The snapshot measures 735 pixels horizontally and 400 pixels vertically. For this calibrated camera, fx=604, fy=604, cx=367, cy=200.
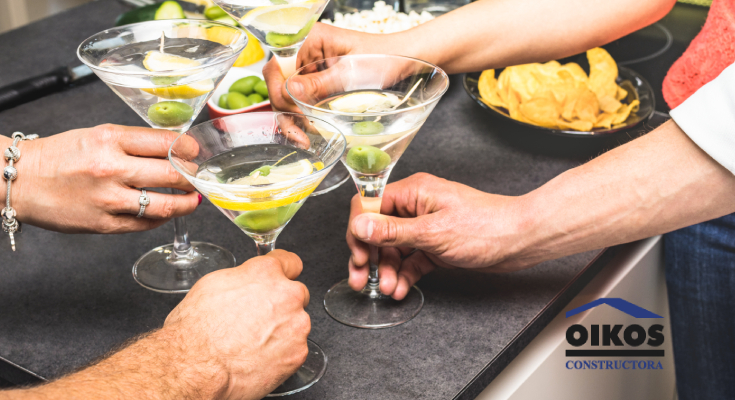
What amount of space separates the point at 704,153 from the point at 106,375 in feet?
2.84

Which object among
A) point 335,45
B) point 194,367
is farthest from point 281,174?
point 335,45

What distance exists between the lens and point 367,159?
904 millimetres

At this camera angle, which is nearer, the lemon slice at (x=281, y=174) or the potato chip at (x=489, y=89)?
the lemon slice at (x=281, y=174)

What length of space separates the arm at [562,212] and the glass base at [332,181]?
0.33 meters

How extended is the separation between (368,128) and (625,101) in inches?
37.4

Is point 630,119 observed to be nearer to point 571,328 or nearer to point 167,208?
point 571,328

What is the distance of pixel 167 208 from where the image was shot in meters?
0.99

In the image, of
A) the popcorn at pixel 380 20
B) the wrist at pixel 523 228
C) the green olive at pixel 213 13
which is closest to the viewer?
the wrist at pixel 523 228

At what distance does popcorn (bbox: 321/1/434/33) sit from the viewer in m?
1.76

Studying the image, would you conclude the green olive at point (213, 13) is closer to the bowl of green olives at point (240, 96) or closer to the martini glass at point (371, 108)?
the bowl of green olives at point (240, 96)

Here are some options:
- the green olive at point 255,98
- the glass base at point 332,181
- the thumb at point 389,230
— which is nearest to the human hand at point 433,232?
the thumb at point 389,230

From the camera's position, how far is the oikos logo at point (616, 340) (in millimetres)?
1167

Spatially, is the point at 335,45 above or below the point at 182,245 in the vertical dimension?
above

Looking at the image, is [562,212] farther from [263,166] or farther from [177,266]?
[177,266]
